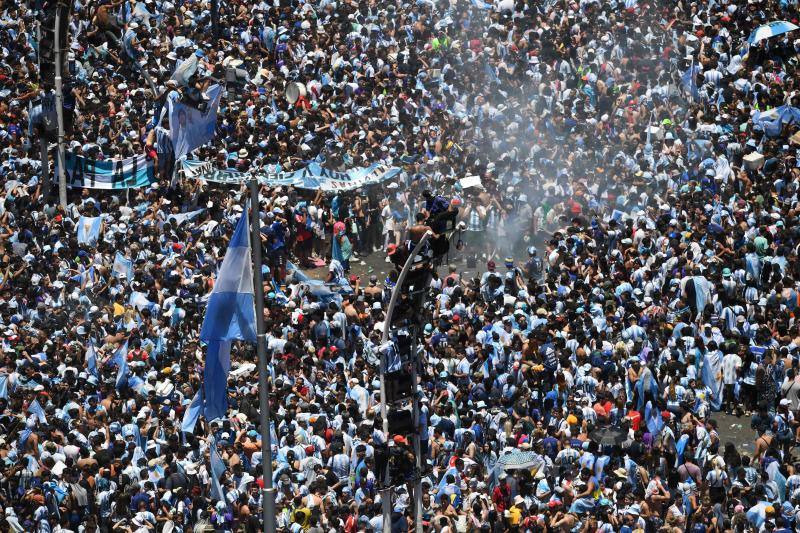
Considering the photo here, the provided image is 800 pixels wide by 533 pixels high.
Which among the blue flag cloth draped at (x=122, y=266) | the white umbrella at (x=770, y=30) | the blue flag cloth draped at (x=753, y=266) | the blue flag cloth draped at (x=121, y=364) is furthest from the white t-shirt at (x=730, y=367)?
the white umbrella at (x=770, y=30)

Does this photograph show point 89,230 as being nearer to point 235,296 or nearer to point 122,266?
point 122,266

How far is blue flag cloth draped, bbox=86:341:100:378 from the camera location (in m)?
30.0

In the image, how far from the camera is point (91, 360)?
99.1 ft

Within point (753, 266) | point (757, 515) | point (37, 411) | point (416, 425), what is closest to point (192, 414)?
point (37, 411)

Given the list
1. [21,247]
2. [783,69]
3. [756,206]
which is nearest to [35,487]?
[21,247]

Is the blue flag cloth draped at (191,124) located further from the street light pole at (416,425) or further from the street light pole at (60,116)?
the street light pole at (416,425)

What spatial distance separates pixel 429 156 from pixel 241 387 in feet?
32.4

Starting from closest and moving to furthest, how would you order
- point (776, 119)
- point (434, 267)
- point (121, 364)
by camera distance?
point (434, 267), point (121, 364), point (776, 119)

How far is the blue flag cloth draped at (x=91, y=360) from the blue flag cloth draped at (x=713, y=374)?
9.37m

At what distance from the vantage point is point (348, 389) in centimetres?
2842

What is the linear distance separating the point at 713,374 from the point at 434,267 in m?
8.01

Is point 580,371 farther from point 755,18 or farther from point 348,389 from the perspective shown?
point 755,18

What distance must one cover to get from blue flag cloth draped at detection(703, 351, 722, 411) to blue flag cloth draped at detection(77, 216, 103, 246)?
11.5 metres

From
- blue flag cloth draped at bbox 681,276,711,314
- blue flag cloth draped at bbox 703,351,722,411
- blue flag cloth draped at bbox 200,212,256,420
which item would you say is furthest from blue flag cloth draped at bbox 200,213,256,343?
blue flag cloth draped at bbox 681,276,711,314
